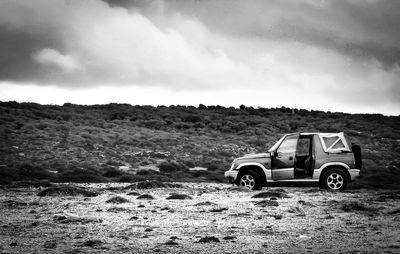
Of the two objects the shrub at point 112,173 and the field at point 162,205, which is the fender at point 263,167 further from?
the shrub at point 112,173

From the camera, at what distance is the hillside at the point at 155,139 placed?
26.2 meters

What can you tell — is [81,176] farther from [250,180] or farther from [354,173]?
[354,173]

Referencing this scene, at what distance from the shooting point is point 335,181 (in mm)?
16500

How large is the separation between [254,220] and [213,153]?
28.6 metres

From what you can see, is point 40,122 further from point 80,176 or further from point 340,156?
point 340,156

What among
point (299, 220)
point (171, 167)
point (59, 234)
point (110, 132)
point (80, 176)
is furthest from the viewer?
point (110, 132)

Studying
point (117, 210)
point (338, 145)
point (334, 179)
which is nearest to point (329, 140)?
point (338, 145)

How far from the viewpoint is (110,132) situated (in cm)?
4497

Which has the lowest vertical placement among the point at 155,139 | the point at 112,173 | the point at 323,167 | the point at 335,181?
the point at 112,173

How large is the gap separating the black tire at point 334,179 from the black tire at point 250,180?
198cm

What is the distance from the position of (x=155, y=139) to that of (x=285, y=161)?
89.6ft

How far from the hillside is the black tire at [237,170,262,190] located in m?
7.30

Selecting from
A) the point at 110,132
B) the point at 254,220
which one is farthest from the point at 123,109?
the point at 254,220

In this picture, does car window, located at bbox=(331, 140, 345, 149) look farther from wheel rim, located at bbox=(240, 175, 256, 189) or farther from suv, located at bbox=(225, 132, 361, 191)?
wheel rim, located at bbox=(240, 175, 256, 189)
